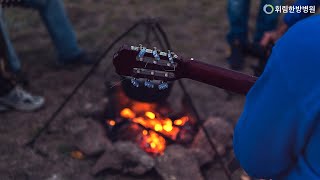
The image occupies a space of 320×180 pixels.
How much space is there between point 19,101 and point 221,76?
302 centimetres

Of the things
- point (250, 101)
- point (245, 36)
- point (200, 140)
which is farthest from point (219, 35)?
point (250, 101)

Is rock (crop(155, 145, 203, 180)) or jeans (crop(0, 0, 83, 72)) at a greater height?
jeans (crop(0, 0, 83, 72))

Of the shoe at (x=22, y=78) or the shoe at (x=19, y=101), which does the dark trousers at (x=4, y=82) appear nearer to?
the shoe at (x=19, y=101)

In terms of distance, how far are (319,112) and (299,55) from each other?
24 cm

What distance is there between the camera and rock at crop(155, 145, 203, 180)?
12.6 feet

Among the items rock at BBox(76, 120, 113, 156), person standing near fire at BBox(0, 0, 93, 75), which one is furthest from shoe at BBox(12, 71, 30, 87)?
rock at BBox(76, 120, 113, 156)

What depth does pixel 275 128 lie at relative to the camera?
5.79 ft

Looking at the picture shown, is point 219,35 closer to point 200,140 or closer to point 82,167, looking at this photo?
point 200,140

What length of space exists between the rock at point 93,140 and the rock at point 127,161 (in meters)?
0.16

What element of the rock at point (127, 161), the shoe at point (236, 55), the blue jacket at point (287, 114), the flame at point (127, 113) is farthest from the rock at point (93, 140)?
the blue jacket at point (287, 114)

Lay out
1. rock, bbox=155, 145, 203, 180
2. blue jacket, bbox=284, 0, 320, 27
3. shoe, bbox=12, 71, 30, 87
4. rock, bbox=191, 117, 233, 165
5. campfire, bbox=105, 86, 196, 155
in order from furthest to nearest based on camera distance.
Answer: shoe, bbox=12, 71, 30, 87 < campfire, bbox=105, 86, 196, 155 < rock, bbox=191, 117, 233, 165 < rock, bbox=155, 145, 203, 180 < blue jacket, bbox=284, 0, 320, 27

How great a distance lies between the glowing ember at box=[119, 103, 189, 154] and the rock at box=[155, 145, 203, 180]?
13 cm

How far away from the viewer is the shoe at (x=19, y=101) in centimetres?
468

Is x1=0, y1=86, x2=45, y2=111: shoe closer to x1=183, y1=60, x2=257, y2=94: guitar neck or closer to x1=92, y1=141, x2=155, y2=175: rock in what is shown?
x1=92, y1=141, x2=155, y2=175: rock
